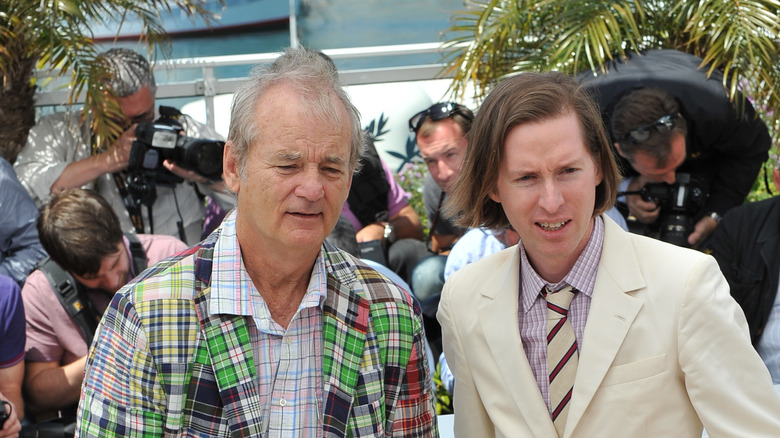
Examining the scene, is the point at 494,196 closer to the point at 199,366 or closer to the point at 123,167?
the point at 199,366

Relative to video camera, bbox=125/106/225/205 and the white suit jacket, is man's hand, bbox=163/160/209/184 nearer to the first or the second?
video camera, bbox=125/106/225/205

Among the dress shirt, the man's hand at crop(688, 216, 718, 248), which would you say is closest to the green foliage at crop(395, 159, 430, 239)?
the man's hand at crop(688, 216, 718, 248)

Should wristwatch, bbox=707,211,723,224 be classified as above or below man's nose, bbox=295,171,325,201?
below

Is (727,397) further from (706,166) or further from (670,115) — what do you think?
(706,166)

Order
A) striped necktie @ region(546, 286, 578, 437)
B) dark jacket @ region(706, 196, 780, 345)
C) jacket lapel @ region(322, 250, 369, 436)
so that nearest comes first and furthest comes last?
1. jacket lapel @ region(322, 250, 369, 436)
2. striped necktie @ region(546, 286, 578, 437)
3. dark jacket @ region(706, 196, 780, 345)

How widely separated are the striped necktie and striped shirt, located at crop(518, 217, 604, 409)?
12 mm

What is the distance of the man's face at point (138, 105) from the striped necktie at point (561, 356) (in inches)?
120

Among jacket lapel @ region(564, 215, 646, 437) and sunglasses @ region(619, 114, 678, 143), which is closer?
jacket lapel @ region(564, 215, 646, 437)

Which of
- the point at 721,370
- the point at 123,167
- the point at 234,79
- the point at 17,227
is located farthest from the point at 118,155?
the point at 721,370

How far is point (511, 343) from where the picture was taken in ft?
6.84

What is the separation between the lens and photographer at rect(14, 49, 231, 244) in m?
4.37

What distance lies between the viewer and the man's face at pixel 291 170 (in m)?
1.85

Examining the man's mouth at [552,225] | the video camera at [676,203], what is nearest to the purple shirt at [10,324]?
the man's mouth at [552,225]

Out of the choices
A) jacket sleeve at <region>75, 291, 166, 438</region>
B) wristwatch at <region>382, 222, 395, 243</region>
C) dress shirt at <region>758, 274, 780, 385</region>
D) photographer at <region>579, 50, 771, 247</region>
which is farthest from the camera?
wristwatch at <region>382, 222, 395, 243</region>
